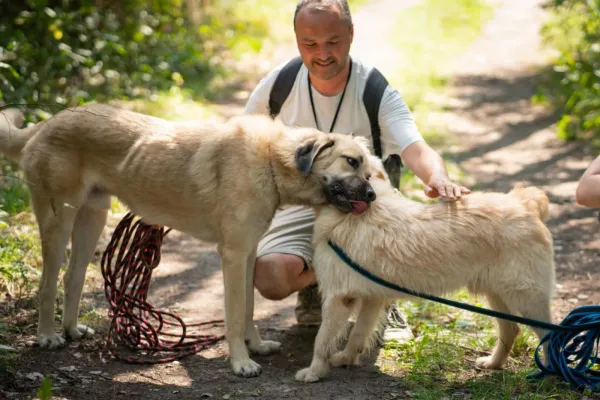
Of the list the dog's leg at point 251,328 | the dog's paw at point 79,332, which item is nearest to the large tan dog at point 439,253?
the dog's leg at point 251,328

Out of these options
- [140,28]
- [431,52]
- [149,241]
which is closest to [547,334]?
[149,241]

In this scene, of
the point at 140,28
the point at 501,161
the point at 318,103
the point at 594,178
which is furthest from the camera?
the point at 140,28

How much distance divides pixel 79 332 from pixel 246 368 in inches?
48.8

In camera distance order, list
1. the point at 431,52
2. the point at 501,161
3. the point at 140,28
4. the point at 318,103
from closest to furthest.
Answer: the point at 318,103, the point at 501,161, the point at 140,28, the point at 431,52

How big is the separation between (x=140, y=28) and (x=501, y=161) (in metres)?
5.76

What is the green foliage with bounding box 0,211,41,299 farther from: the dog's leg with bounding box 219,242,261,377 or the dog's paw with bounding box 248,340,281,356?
the dog's paw with bounding box 248,340,281,356

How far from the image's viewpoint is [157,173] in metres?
4.56

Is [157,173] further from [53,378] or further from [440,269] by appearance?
[440,269]

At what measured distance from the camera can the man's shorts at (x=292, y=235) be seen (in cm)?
489

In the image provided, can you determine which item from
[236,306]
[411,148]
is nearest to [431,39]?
[411,148]

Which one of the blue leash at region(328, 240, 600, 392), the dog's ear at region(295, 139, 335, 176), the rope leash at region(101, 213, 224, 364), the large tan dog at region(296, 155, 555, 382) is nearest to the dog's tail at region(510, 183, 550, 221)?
the large tan dog at region(296, 155, 555, 382)

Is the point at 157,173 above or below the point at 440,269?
above

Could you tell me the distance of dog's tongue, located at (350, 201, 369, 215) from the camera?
4188mm

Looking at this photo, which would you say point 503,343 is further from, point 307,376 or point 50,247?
point 50,247
